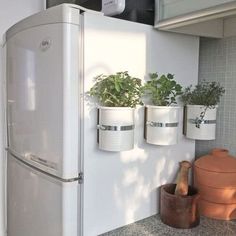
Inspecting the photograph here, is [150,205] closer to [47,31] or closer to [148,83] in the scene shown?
[148,83]

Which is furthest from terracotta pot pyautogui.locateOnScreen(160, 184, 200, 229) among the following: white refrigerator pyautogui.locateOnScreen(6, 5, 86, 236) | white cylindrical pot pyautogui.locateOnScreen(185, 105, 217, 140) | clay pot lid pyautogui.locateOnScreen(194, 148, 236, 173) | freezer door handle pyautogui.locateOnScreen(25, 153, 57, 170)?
freezer door handle pyautogui.locateOnScreen(25, 153, 57, 170)

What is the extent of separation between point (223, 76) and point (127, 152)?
622 millimetres

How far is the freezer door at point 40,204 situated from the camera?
95cm

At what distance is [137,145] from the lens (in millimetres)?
1129

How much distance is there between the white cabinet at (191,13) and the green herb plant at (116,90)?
273 millimetres

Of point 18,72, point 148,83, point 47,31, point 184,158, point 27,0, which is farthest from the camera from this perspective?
point 27,0

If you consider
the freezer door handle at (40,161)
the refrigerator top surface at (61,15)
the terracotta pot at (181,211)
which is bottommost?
the terracotta pot at (181,211)

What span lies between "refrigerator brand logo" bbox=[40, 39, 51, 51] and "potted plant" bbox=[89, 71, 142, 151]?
0.20 meters

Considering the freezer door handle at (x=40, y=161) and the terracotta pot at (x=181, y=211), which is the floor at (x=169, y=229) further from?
the freezer door handle at (x=40, y=161)

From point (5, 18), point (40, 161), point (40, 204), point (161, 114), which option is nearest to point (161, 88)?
point (161, 114)

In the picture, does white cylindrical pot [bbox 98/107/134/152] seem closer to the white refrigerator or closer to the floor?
the white refrigerator

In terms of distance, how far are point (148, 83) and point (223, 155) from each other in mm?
472

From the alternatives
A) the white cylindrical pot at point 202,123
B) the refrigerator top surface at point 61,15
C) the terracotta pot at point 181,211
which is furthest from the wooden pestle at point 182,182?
the refrigerator top surface at point 61,15

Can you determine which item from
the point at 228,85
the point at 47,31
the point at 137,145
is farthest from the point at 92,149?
the point at 228,85
